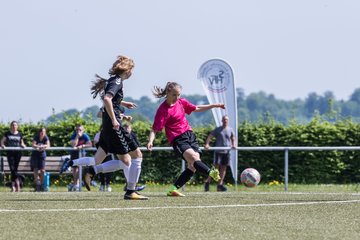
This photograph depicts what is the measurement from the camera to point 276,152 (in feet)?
94.4

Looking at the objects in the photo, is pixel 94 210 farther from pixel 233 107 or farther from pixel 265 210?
pixel 233 107

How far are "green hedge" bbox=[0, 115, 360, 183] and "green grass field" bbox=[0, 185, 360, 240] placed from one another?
48.0ft

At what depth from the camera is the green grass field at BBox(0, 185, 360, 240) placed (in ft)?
28.8

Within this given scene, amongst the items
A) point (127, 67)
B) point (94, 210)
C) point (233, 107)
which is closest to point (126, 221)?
point (94, 210)

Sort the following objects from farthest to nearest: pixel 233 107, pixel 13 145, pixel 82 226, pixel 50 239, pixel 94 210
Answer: pixel 233 107
pixel 13 145
pixel 94 210
pixel 82 226
pixel 50 239

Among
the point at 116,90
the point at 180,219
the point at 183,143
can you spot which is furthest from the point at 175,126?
the point at 180,219

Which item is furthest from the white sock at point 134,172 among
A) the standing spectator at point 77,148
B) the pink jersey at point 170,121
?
the standing spectator at point 77,148

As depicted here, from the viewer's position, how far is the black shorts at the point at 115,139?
1337 cm

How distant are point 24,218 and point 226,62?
57.9ft

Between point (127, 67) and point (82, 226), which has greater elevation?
point (127, 67)

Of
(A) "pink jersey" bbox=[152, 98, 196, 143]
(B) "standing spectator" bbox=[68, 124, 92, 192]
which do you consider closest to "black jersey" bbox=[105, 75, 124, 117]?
(A) "pink jersey" bbox=[152, 98, 196, 143]

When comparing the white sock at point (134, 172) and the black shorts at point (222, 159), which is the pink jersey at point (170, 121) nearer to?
the white sock at point (134, 172)

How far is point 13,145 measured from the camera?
22.6 meters

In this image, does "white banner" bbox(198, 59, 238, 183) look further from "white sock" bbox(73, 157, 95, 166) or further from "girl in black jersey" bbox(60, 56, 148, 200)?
"girl in black jersey" bbox(60, 56, 148, 200)
